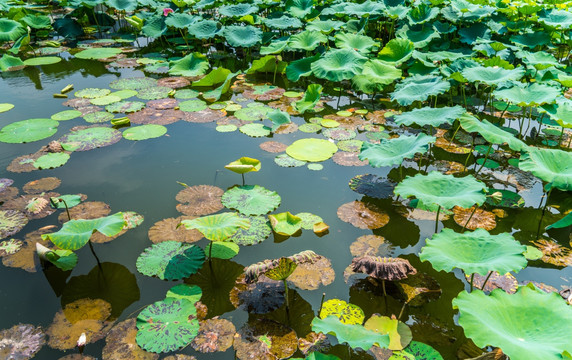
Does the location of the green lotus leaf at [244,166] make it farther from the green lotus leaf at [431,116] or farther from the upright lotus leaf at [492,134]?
the upright lotus leaf at [492,134]

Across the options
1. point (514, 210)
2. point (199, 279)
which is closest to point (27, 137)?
point (199, 279)

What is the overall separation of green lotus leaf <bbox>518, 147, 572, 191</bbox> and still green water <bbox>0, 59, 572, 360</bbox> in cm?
56

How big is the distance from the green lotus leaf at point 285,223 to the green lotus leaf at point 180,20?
5296mm

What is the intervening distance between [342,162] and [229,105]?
1989 mm

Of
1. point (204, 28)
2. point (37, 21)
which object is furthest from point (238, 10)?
point (37, 21)

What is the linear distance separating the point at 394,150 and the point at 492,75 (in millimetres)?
1855

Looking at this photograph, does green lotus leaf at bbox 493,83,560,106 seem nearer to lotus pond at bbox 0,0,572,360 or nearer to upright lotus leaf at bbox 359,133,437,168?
lotus pond at bbox 0,0,572,360

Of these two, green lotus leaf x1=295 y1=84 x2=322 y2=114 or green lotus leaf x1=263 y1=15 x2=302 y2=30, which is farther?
green lotus leaf x1=263 y1=15 x2=302 y2=30

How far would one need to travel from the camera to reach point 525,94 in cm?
388

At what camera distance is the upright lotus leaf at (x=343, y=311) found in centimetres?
235

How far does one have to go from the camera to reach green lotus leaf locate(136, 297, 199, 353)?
2160 mm

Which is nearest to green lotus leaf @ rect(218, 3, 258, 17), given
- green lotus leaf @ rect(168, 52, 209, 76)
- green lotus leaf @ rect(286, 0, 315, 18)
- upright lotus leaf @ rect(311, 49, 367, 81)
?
green lotus leaf @ rect(286, 0, 315, 18)

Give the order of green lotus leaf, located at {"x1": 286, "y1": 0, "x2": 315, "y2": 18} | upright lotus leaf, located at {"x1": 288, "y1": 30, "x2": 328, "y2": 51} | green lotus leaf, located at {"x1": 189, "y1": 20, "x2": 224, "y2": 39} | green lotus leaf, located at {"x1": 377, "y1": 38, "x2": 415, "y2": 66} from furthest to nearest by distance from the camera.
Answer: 1. green lotus leaf, located at {"x1": 286, "y1": 0, "x2": 315, "y2": 18}
2. green lotus leaf, located at {"x1": 189, "y1": 20, "x2": 224, "y2": 39}
3. upright lotus leaf, located at {"x1": 288, "y1": 30, "x2": 328, "y2": 51}
4. green lotus leaf, located at {"x1": 377, "y1": 38, "x2": 415, "y2": 66}

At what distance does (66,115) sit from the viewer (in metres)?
4.80
